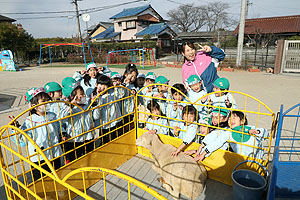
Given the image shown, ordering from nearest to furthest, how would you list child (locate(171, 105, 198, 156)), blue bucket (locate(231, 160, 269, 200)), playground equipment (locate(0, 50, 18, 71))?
blue bucket (locate(231, 160, 269, 200)), child (locate(171, 105, 198, 156)), playground equipment (locate(0, 50, 18, 71))

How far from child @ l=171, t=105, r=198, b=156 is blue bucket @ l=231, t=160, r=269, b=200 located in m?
0.71

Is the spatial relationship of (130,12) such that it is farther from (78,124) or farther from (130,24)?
(78,124)

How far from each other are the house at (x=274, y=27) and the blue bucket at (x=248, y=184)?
75.1 feet

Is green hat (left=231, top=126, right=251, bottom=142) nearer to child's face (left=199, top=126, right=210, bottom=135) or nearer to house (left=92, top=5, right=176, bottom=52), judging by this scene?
child's face (left=199, top=126, right=210, bottom=135)

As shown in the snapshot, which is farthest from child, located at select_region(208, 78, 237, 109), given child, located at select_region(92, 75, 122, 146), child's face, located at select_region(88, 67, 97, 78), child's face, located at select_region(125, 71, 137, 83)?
child's face, located at select_region(88, 67, 97, 78)

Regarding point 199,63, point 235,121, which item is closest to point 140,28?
point 199,63

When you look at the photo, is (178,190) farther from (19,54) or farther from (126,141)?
(19,54)

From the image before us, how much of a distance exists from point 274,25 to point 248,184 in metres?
27.4

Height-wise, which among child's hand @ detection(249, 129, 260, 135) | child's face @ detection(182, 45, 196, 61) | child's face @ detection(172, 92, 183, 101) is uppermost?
child's face @ detection(182, 45, 196, 61)

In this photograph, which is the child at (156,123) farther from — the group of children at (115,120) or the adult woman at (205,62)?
the adult woman at (205,62)

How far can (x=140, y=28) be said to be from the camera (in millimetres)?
34031

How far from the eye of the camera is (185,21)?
1770 inches

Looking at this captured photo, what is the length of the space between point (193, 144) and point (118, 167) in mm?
1246

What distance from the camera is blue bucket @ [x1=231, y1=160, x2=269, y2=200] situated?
214 centimetres
